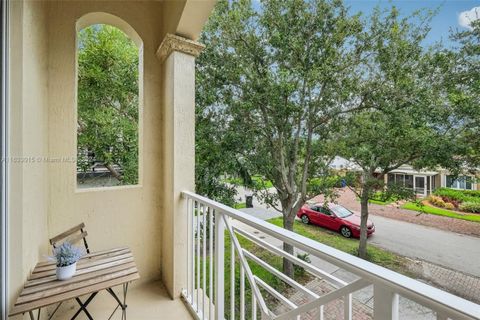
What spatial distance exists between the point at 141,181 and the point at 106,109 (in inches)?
124

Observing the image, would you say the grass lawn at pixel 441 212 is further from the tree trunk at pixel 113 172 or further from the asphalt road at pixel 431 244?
the tree trunk at pixel 113 172

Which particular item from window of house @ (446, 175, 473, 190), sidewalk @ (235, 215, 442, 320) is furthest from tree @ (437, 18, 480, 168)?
sidewalk @ (235, 215, 442, 320)

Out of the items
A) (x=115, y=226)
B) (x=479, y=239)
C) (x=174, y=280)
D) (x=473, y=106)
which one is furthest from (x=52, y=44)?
(x=479, y=239)

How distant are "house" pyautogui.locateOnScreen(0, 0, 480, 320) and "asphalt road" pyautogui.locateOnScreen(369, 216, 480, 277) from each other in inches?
212

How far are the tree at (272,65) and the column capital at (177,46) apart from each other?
247 cm

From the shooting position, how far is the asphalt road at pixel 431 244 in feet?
17.7

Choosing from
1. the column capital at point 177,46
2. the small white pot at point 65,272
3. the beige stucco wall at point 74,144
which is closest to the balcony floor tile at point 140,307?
the beige stucco wall at point 74,144

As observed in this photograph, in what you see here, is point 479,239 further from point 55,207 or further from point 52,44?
point 52,44

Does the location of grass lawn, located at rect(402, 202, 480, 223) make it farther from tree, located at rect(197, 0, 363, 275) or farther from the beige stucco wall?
the beige stucco wall

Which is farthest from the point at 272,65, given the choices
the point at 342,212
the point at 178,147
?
the point at 342,212

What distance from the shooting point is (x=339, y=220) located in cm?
783

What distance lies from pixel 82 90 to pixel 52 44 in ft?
9.78

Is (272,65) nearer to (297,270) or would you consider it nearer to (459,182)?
(459,182)

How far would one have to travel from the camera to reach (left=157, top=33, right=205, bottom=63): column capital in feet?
6.70
